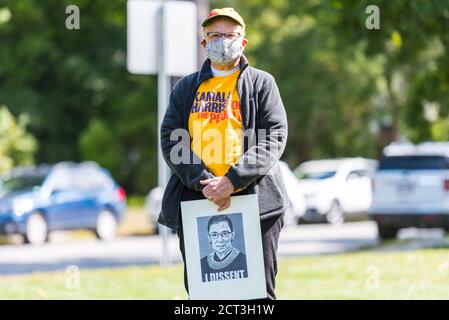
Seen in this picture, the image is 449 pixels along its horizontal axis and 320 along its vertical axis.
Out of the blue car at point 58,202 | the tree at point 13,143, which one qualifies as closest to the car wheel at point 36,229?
the blue car at point 58,202

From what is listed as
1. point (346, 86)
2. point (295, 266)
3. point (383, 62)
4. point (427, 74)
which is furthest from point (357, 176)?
point (295, 266)

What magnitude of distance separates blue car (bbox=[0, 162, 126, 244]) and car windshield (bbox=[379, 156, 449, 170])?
20.7 feet

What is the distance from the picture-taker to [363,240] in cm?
2042

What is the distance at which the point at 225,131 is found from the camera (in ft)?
18.6

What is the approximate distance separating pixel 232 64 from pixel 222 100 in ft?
0.72

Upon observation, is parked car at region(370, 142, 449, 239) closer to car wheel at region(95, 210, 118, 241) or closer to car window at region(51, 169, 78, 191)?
car wheel at region(95, 210, 118, 241)

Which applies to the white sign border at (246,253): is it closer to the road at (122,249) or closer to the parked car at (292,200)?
the road at (122,249)

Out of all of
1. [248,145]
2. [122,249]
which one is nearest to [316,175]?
[122,249]

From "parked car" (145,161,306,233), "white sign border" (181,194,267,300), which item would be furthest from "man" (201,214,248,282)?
"parked car" (145,161,306,233)

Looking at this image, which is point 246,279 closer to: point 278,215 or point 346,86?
point 278,215

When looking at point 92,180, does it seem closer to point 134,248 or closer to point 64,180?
point 64,180

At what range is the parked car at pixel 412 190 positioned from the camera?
62.8 ft

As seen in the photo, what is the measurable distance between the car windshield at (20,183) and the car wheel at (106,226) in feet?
5.01

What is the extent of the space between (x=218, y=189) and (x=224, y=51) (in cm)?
76
